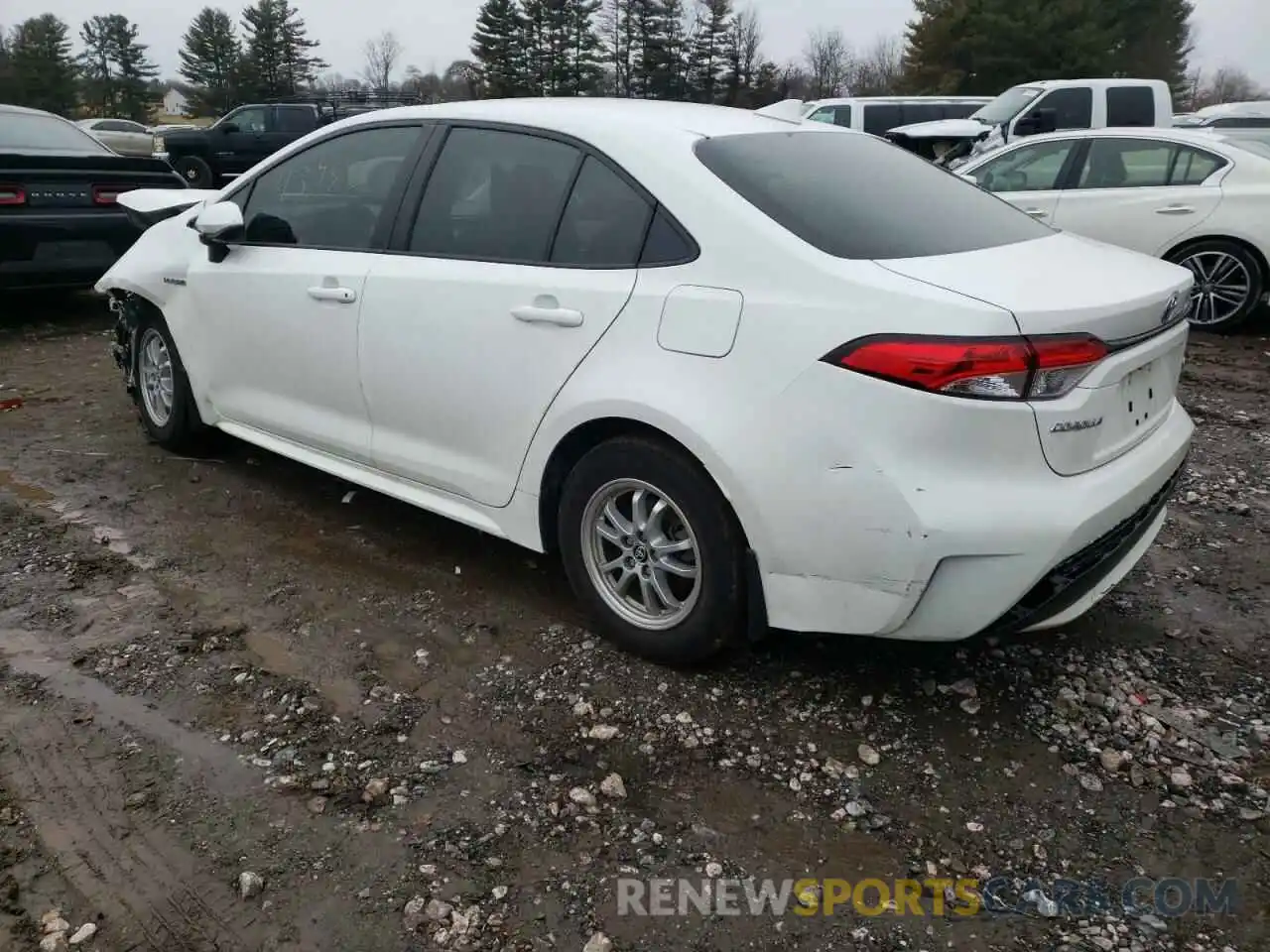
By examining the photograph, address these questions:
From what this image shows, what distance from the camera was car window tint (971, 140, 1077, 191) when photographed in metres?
8.41

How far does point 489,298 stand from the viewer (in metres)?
3.19

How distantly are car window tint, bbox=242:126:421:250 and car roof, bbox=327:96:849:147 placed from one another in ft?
0.54

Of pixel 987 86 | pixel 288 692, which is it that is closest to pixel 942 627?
pixel 288 692

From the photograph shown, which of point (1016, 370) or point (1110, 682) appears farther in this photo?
point (1110, 682)

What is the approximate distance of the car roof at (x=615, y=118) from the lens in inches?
122

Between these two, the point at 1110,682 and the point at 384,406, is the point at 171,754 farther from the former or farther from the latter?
the point at 1110,682

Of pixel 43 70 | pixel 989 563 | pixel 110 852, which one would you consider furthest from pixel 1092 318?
pixel 43 70

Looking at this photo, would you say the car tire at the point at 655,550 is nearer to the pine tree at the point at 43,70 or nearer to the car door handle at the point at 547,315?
the car door handle at the point at 547,315

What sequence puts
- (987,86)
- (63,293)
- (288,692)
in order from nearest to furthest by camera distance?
(288,692), (63,293), (987,86)

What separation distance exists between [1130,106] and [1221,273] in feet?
21.3

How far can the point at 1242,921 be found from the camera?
2.15 metres

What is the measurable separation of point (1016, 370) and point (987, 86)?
4142cm

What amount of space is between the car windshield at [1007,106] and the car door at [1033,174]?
4.42 meters

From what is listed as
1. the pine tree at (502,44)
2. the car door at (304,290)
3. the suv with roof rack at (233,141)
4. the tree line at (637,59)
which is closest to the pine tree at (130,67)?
the tree line at (637,59)
